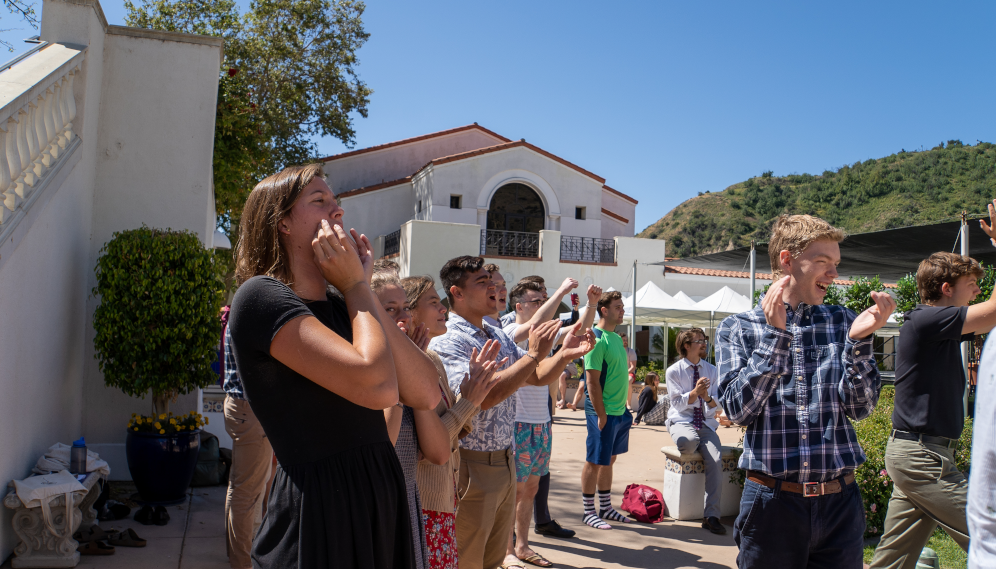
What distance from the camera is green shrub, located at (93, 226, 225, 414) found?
19.1 ft

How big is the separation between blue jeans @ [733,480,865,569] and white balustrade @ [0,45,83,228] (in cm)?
438

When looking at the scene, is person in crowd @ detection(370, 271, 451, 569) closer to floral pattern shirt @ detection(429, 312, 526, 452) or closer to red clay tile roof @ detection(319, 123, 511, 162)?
floral pattern shirt @ detection(429, 312, 526, 452)

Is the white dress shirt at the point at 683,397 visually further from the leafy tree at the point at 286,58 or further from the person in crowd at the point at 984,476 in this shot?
the leafy tree at the point at 286,58

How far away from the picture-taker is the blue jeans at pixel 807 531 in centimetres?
273

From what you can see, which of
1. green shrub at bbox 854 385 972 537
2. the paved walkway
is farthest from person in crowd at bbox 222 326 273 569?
green shrub at bbox 854 385 972 537

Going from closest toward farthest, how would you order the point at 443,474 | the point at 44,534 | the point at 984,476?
the point at 984,476
the point at 443,474
the point at 44,534

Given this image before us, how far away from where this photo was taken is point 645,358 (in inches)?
953

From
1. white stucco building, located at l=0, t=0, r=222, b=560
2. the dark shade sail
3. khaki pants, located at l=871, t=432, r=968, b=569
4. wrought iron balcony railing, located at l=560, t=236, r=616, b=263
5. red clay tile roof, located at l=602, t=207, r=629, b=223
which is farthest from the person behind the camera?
red clay tile roof, located at l=602, t=207, r=629, b=223

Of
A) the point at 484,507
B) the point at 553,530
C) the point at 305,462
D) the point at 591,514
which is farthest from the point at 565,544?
the point at 305,462

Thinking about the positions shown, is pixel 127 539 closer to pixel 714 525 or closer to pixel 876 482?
pixel 714 525

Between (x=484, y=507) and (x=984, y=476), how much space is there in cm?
260

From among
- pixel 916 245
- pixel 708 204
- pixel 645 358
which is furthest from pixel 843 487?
pixel 708 204

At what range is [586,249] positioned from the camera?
24344 mm

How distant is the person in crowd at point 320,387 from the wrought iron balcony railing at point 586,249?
73.8ft
